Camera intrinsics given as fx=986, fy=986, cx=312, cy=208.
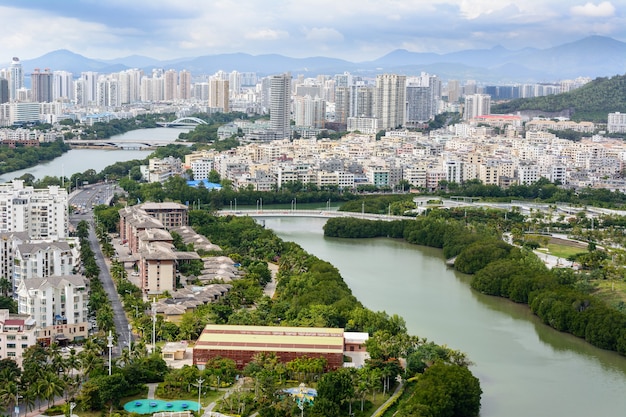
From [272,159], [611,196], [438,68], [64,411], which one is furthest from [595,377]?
[438,68]

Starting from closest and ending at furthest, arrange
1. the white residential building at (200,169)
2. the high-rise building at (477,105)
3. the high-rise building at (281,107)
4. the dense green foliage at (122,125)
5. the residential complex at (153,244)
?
1. the residential complex at (153,244)
2. the white residential building at (200,169)
3. the high-rise building at (281,107)
4. the dense green foliage at (122,125)
5. the high-rise building at (477,105)

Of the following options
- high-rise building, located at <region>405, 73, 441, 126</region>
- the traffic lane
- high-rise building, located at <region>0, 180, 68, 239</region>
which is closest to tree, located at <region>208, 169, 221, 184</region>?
the traffic lane

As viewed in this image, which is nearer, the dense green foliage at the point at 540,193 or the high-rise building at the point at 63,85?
the dense green foliage at the point at 540,193

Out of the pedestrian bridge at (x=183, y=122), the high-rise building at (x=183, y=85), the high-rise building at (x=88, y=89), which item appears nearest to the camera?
the pedestrian bridge at (x=183, y=122)

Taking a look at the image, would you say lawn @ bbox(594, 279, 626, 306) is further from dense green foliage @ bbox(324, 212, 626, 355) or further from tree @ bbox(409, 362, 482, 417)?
tree @ bbox(409, 362, 482, 417)

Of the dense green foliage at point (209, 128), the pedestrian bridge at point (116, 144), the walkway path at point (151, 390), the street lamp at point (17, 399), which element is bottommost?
the walkway path at point (151, 390)

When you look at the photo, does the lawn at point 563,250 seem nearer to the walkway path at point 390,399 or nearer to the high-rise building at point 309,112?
the walkway path at point 390,399

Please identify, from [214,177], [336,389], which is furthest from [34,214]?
[214,177]

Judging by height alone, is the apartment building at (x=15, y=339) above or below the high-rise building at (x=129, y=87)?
below

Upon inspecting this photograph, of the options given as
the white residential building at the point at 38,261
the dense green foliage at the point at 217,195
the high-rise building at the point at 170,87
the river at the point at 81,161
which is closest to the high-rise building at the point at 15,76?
the high-rise building at the point at 170,87
